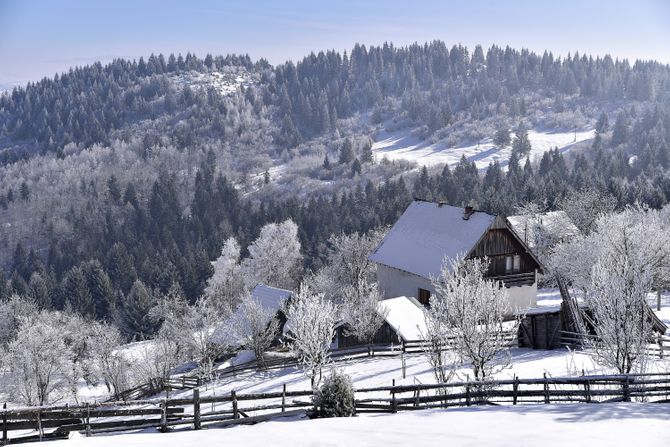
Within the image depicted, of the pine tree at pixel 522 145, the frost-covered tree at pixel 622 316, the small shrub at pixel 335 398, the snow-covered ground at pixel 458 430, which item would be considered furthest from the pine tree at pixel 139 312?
the pine tree at pixel 522 145

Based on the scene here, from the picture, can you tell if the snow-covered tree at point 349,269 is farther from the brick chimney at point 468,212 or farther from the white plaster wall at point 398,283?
the brick chimney at point 468,212

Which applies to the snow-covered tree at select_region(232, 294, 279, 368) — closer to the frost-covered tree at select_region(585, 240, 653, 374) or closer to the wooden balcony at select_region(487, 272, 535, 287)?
the wooden balcony at select_region(487, 272, 535, 287)

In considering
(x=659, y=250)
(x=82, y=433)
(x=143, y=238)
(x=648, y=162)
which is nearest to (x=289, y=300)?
(x=659, y=250)

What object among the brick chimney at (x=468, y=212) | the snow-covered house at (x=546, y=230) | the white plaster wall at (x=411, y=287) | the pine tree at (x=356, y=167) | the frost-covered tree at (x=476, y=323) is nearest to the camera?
the frost-covered tree at (x=476, y=323)

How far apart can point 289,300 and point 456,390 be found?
83.0 ft

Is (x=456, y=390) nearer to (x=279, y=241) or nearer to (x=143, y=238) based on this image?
(x=279, y=241)

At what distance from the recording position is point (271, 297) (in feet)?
166

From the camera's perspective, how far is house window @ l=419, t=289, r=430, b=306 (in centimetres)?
4734

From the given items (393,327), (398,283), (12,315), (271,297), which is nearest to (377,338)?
(393,327)

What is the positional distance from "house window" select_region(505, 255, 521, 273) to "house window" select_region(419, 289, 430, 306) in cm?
624

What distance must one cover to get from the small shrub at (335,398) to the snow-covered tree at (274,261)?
200ft

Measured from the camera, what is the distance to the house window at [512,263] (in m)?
46.8

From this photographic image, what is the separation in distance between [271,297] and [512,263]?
1930cm

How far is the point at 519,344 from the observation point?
119 feet
